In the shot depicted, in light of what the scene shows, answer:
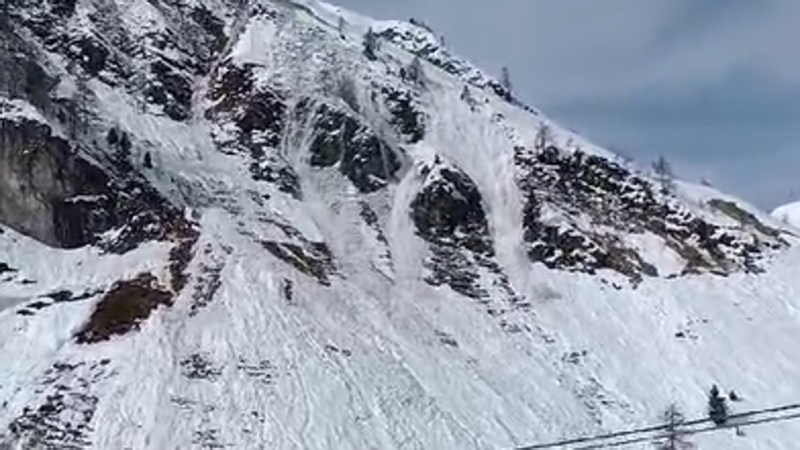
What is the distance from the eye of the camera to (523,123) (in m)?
89.2

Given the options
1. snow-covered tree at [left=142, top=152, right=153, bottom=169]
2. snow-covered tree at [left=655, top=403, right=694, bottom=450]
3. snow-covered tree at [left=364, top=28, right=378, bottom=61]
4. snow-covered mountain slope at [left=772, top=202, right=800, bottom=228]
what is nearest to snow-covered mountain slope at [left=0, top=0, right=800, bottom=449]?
snow-covered tree at [left=142, top=152, right=153, bottom=169]

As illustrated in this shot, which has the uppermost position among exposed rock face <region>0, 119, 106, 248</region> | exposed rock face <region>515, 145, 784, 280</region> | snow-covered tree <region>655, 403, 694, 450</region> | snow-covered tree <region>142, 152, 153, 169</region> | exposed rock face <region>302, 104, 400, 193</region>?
exposed rock face <region>515, 145, 784, 280</region>

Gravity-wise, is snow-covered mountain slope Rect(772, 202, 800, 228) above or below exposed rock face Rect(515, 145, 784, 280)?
above

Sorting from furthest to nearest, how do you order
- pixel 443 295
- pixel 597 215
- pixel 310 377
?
pixel 597 215
pixel 443 295
pixel 310 377

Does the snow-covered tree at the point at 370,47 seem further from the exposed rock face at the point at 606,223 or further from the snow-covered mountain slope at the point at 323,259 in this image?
the exposed rock face at the point at 606,223

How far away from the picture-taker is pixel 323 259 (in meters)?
65.8

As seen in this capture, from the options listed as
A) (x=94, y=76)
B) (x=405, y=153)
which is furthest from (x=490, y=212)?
(x=94, y=76)

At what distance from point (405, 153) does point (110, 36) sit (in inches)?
758

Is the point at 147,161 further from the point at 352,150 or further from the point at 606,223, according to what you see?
the point at 606,223

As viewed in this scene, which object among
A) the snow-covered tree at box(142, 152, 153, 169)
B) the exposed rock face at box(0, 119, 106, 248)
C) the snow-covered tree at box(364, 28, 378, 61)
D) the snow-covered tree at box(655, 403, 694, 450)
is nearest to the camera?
the snow-covered tree at box(655, 403, 694, 450)

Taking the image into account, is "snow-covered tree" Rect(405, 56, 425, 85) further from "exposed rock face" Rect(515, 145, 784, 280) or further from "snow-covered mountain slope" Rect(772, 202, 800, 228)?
"snow-covered mountain slope" Rect(772, 202, 800, 228)

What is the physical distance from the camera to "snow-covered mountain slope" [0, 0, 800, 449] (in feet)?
172

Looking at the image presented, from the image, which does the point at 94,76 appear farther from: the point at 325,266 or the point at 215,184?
the point at 325,266

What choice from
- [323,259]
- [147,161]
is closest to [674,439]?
[323,259]
